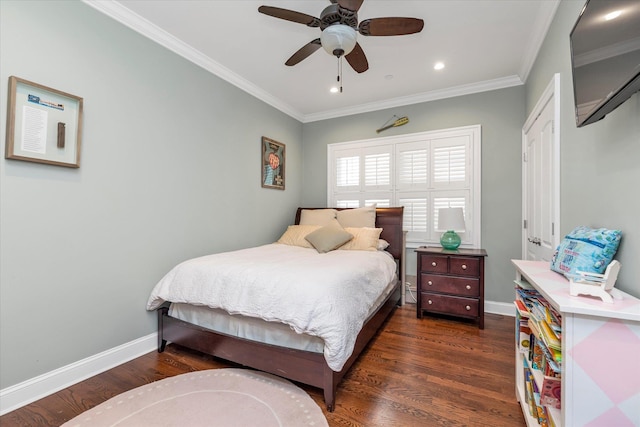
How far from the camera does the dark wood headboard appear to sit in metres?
3.56

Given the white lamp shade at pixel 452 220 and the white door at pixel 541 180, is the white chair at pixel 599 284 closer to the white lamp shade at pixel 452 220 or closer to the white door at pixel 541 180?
the white door at pixel 541 180

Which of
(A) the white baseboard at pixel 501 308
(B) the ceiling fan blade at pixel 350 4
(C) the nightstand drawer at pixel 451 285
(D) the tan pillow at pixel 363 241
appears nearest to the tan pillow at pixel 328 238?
(D) the tan pillow at pixel 363 241

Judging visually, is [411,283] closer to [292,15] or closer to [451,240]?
[451,240]

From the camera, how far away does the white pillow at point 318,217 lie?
151 inches

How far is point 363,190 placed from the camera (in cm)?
414

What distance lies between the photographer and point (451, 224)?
3148mm

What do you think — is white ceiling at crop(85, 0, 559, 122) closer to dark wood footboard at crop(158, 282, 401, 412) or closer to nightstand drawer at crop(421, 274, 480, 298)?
nightstand drawer at crop(421, 274, 480, 298)

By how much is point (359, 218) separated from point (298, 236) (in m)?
0.81

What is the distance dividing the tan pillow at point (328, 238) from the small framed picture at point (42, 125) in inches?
84.7

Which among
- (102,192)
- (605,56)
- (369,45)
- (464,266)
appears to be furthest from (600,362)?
(102,192)

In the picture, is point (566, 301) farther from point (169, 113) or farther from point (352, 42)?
point (169, 113)

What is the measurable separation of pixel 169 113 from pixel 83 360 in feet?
6.71

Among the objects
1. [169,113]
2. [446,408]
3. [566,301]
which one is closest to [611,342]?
[566,301]

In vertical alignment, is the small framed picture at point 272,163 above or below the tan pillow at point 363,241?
above
